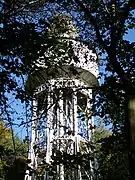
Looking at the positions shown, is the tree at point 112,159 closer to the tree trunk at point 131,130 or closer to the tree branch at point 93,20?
the tree trunk at point 131,130

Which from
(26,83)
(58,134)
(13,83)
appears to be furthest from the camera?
(58,134)

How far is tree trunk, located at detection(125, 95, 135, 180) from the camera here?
5102 mm

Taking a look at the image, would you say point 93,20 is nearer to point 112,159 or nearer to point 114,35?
point 114,35

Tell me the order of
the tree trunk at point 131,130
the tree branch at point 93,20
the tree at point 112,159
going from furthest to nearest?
the tree at point 112,159
the tree branch at point 93,20
the tree trunk at point 131,130

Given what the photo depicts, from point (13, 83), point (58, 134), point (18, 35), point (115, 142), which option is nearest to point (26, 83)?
point (13, 83)

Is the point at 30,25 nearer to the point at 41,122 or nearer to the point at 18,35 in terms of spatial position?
the point at 18,35

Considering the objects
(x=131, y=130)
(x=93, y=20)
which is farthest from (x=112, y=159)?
(x=93, y=20)

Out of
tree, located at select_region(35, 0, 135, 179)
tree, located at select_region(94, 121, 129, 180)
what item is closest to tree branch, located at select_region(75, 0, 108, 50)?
tree, located at select_region(35, 0, 135, 179)

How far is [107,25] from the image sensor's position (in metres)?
6.57

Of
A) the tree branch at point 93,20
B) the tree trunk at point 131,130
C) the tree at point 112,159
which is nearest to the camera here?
the tree trunk at point 131,130

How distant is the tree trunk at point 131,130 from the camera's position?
510 centimetres

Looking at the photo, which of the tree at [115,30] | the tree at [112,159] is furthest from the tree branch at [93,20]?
the tree at [112,159]

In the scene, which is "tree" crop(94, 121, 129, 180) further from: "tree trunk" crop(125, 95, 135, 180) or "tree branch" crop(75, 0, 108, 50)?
"tree branch" crop(75, 0, 108, 50)

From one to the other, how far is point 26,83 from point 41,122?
0.91 m
